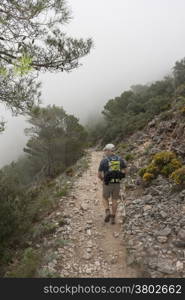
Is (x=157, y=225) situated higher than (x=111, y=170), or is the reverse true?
(x=111, y=170)

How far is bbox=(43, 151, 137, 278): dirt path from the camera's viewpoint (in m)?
4.87

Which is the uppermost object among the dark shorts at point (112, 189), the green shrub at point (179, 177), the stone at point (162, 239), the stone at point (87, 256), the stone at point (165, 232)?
the green shrub at point (179, 177)

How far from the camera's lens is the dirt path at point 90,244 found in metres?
4.87

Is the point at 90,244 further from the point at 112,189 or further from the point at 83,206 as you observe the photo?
the point at 83,206

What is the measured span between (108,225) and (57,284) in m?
2.63

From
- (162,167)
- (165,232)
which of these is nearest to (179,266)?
(165,232)

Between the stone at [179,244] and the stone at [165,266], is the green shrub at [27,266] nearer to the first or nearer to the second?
the stone at [165,266]

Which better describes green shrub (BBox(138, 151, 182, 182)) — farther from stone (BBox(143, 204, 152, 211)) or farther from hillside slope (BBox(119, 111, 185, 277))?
stone (BBox(143, 204, 152, 211))

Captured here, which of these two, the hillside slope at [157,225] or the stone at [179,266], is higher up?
the hillside slope at [157,225]

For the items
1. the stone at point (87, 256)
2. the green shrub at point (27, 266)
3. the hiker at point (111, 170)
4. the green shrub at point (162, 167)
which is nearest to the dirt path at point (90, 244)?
the stone at point (87, 256)

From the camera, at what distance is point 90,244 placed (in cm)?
577

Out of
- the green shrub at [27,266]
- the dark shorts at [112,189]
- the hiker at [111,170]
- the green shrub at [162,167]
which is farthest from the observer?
the green shrub at [162,167]

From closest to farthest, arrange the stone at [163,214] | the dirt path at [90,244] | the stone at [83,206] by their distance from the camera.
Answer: the dirt path at [90,244] < the stone at [163,214] < the stone at [83,206]

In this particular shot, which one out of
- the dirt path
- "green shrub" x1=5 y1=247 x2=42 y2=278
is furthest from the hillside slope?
"green shrub" x1=5 y1=247 x2=42 y2=278
